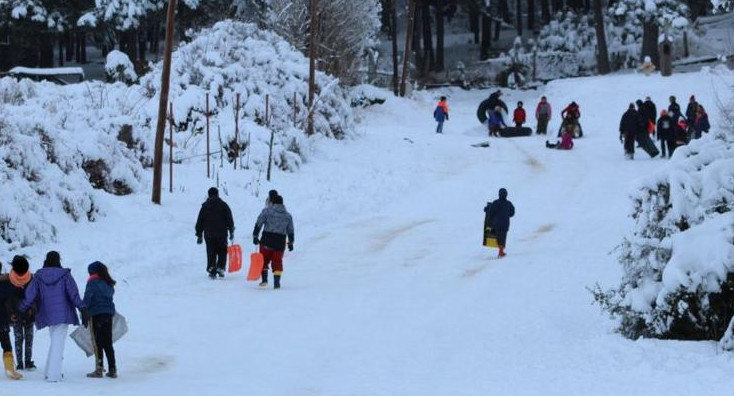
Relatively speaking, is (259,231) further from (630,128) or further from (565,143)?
(565,143)

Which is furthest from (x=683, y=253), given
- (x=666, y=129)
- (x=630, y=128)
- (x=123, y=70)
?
(x=123, y=70)

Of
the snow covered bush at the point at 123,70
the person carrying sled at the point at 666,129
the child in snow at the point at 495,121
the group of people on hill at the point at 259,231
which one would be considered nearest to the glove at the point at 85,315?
the group of people on hill at the point at 259,231

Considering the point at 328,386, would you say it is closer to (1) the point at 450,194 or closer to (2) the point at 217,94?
(1) the point at 450,194

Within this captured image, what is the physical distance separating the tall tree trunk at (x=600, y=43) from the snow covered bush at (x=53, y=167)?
33.6 meters

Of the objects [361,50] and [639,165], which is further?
[361,50]

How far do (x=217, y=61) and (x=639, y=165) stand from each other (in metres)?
13.2

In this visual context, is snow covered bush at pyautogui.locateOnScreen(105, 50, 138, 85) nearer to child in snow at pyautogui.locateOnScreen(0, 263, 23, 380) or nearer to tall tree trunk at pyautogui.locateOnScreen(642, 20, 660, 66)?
tall tree trunk at pyautogui.locateOnScreen(642, 20, 660, 66)

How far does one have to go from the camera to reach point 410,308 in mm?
16375

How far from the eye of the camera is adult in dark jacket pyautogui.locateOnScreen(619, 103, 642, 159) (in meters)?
33.3

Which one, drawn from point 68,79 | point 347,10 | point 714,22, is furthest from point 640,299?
point 714,22

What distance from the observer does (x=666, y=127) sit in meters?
32.9

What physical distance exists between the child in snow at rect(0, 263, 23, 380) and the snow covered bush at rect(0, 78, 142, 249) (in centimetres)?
732

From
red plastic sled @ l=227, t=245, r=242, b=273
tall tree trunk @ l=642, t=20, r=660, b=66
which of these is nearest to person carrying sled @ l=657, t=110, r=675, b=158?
red plastic sled @ l=227, t=245, r=242, b=273

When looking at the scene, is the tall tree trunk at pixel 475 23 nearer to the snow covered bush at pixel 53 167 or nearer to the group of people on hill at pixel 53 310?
the snow covered bush at pixel 53 167
